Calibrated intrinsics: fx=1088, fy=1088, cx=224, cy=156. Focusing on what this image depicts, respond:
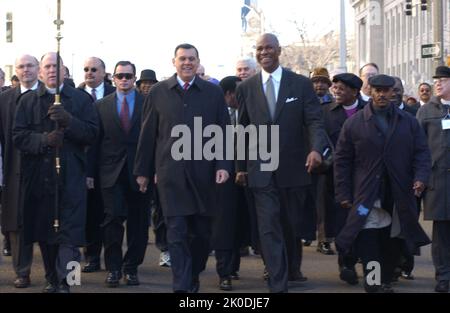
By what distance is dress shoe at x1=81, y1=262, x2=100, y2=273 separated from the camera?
11.3 metres

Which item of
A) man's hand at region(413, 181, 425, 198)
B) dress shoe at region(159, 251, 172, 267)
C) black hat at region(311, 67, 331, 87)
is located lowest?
dress shoe at region(159, 251, 172, 267)

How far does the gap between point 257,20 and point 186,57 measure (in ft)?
270

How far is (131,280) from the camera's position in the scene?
10336 millimetres

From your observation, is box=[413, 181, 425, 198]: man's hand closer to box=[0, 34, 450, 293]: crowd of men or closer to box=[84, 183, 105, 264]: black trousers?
box=[0, 34, 450, 293]: crowd of men

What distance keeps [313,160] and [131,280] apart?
2259mm

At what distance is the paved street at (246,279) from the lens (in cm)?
1013

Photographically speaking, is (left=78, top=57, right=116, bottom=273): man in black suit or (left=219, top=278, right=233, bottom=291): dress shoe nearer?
(left=219, top=278, right=233, bottom=291): dress shoe

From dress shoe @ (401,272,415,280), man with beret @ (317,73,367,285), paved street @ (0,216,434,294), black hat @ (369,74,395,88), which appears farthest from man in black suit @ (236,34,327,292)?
dress shoe @ (401,272,415,280)

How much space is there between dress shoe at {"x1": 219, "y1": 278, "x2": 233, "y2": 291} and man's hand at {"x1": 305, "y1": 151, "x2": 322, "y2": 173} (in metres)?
1.50

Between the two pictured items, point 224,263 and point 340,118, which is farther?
point 340,118

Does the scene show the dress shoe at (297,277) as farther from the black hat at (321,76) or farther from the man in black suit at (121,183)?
the black hat at (321,76)

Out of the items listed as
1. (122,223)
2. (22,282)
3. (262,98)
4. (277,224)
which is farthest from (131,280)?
(262,98)

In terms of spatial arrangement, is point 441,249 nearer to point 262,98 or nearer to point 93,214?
point 262,98

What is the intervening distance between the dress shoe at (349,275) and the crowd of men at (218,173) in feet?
0.06
